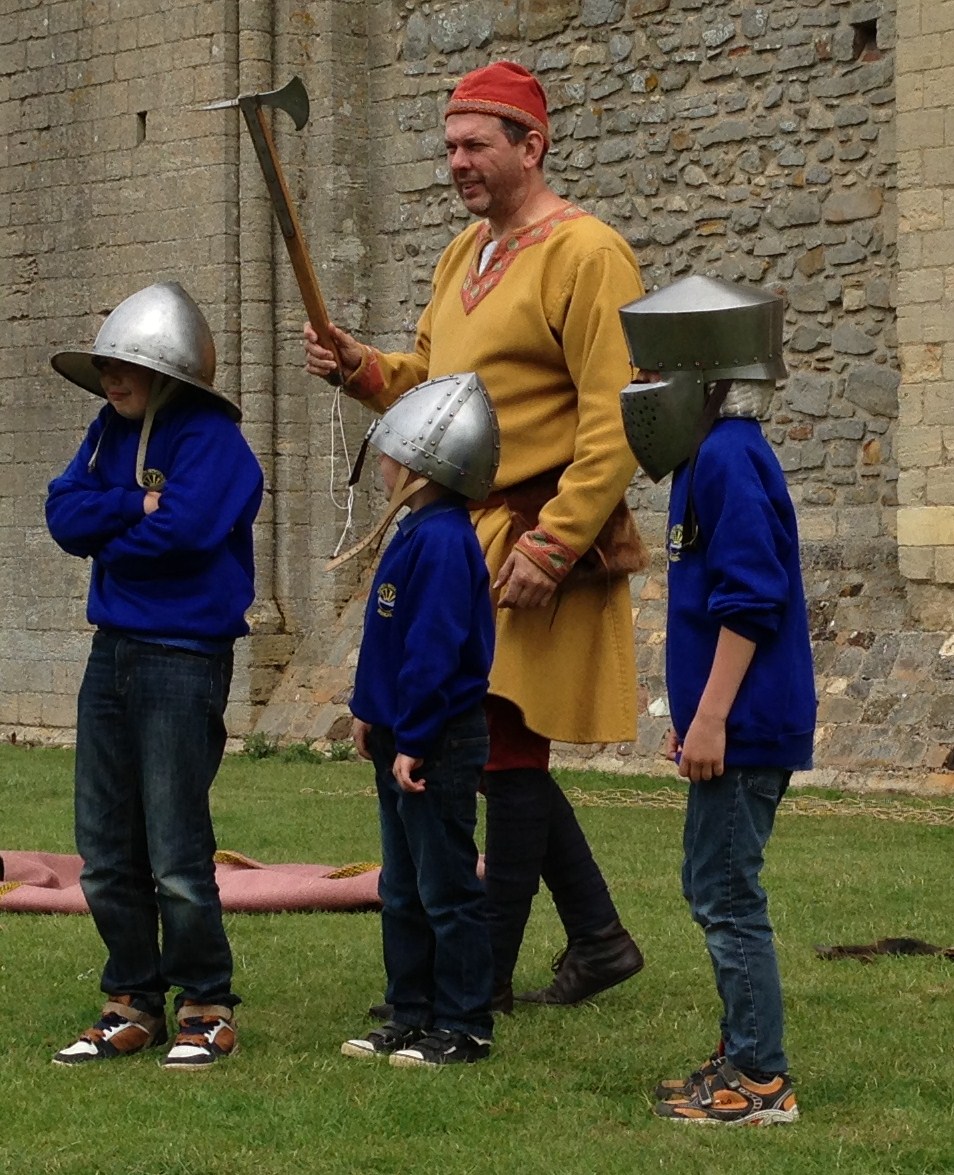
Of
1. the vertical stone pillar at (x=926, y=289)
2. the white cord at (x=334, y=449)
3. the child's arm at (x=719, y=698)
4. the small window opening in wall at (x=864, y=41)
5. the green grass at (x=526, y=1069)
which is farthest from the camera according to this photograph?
the white cord at (x=334, y=449)

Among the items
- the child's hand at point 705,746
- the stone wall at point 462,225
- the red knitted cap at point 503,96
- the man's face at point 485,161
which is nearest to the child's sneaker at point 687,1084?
the child's hand at point 705,746

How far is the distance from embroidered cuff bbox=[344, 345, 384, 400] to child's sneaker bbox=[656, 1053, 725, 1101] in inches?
72.3

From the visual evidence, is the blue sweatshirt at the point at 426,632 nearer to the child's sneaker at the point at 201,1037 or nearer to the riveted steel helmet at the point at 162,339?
the riveted steel helmet at the point at 162,339

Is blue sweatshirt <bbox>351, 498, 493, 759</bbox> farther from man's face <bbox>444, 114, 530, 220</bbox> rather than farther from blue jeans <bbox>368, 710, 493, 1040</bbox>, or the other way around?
man's face <bbox>444, 114, 530, 220</bbox>

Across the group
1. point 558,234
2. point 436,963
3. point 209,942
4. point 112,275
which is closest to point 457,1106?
point 436,963

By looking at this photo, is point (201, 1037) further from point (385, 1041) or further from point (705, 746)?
point (705, 746)

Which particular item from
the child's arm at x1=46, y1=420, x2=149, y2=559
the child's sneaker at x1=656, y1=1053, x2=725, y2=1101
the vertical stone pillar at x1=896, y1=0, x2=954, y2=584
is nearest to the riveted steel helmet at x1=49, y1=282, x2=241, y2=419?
the child's arm at x1=46, y1=420, x2=149, y2=559

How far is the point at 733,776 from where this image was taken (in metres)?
3.94

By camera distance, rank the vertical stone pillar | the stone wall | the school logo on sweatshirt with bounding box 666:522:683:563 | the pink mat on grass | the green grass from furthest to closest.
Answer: the stone wall, the vertical stone pillar, the pink mat on grass, the school logo on sweatshirt with bounding box 666:522:683:563, the green grass

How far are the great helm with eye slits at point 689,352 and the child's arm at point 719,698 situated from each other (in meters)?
0.37

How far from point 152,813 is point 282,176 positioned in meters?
1.44

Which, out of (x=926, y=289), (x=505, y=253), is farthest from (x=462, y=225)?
(x=505, y=253)

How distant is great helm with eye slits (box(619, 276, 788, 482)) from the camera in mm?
3980

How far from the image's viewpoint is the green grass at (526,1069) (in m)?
3.71
